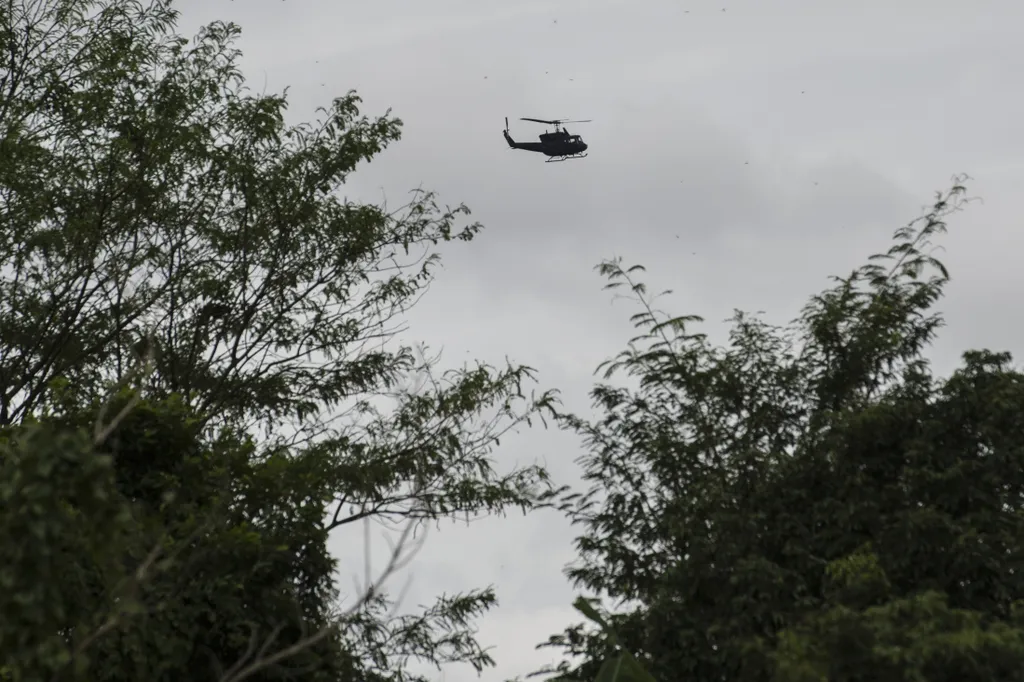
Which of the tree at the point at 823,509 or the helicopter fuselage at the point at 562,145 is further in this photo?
the helicopter fuselage at the point at 562,145

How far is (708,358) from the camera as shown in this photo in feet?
57.7

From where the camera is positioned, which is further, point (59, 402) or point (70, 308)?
point (70, 308)

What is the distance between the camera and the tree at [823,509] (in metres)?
11.7

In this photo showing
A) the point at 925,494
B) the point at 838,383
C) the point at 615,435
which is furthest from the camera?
the point at 615,435

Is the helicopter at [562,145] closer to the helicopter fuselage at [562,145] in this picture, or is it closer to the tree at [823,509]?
the helicopter fuselage at [562,145]

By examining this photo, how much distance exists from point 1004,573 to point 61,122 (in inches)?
529

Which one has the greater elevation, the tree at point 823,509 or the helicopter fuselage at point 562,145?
the helicopter fuselage at point 562,145

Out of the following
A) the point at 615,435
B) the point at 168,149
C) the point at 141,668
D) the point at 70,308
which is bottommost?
the point at 141,668

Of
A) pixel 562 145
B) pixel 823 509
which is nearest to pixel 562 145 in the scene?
pixel 562 145

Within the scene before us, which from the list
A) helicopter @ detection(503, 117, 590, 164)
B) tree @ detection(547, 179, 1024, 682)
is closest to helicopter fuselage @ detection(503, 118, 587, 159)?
helicopter @ detection(503, 117, 590, 164)

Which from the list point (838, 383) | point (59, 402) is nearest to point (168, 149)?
point (59, 402)

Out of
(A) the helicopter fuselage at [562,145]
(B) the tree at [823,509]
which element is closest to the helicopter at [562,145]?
(A) the helicopter fuselage at [562,145]

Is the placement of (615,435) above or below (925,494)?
above

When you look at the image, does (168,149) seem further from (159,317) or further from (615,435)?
(615,435)
